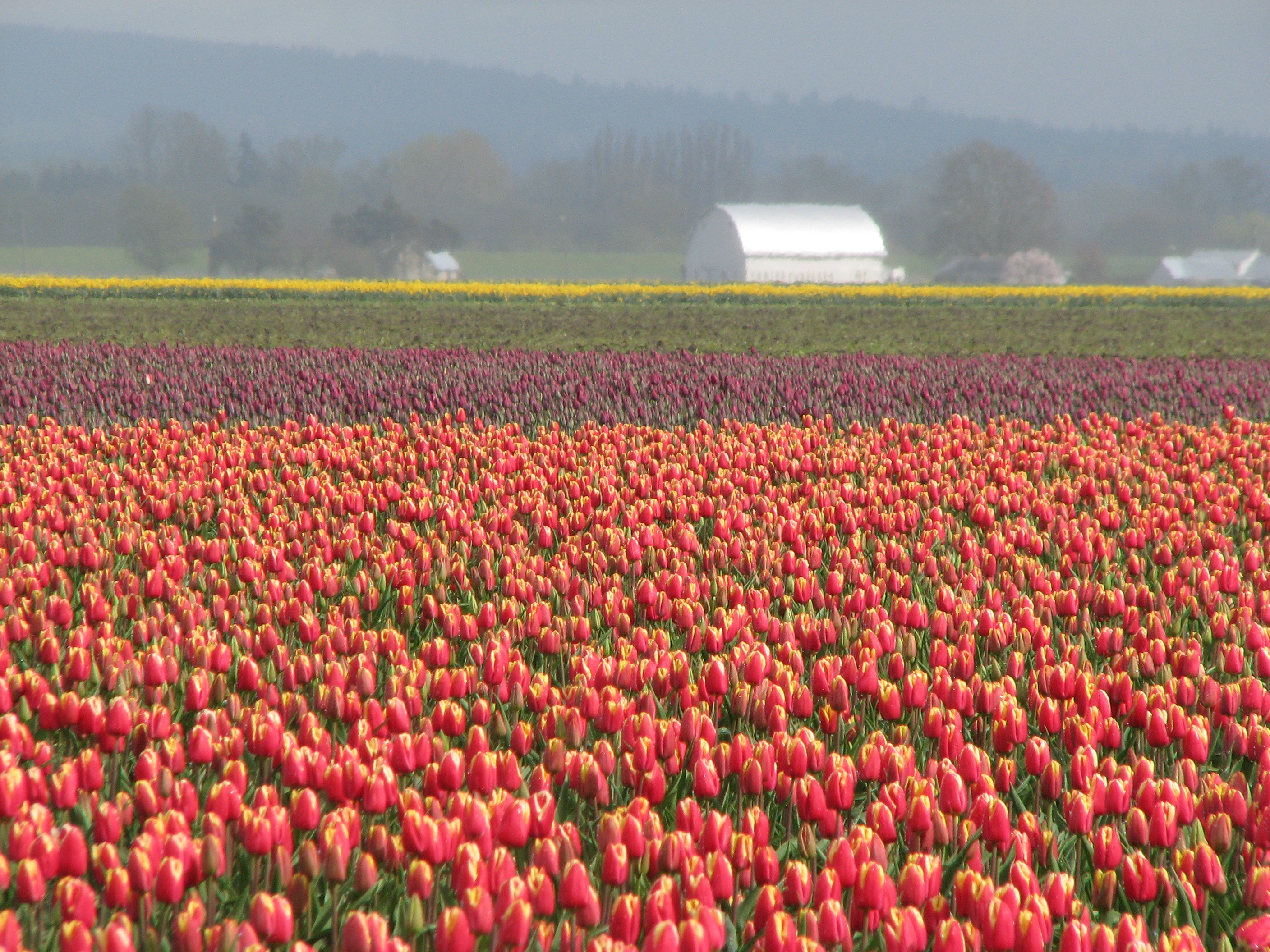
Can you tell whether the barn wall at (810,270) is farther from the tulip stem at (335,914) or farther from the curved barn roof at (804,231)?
the tulip stem at (335,914)

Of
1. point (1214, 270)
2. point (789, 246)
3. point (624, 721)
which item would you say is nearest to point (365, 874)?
point (624, 721)

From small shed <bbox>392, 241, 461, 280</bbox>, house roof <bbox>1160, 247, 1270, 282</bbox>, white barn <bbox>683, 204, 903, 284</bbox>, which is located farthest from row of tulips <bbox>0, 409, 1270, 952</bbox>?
house roof <bbox>1160, 247, 1270, 282</bbox>

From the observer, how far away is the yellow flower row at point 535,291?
46.1 m

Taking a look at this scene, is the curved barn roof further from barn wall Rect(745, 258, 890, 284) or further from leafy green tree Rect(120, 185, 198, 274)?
leafy green tree Rect(120, 185, 198, 274)

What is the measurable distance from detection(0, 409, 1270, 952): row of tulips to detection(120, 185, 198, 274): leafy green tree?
104 meters

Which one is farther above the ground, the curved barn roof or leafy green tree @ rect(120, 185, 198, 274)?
the curved barn roof

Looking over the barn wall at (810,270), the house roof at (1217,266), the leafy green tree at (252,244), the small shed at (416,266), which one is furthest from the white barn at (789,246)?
the leafy green tree at (252,244)

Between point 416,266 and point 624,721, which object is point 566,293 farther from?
point 624,721

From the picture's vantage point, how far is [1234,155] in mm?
152125

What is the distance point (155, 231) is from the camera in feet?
335

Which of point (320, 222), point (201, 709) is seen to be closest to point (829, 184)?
point (320, 222)

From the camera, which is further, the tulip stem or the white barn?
the white barn

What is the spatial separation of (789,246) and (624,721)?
9152 cm

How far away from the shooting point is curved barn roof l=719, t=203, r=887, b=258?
91.7 metres
